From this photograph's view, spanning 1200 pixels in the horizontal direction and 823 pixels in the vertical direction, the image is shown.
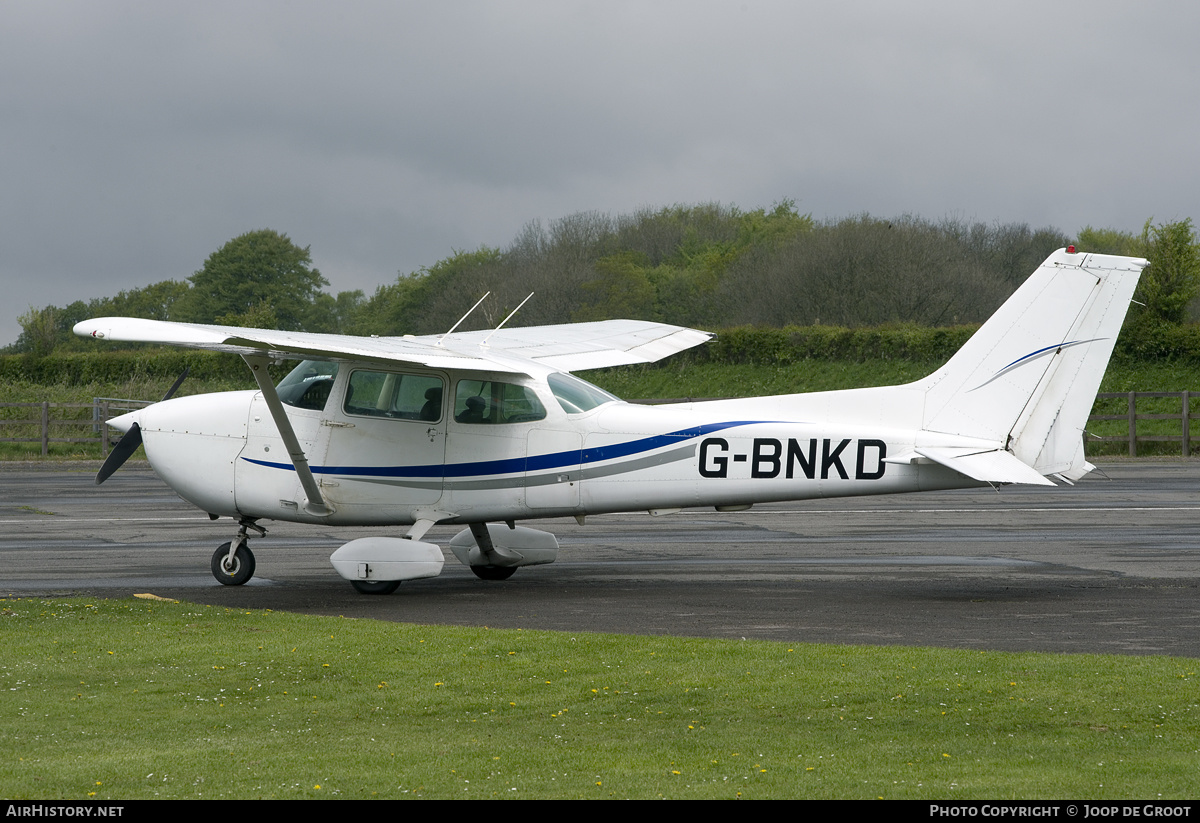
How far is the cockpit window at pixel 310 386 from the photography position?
498 inches

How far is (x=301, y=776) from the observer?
18.8ft

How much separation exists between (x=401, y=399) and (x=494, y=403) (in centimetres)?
99

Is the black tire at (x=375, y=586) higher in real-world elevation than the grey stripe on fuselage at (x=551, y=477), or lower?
lower

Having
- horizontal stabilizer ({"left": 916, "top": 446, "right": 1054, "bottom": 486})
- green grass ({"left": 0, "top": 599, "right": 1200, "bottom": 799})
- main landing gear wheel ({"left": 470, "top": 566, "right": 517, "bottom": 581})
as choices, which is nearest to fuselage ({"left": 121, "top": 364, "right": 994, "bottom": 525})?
horizontal stabilizer ({"left": 916, "top": 446, "right": 1054, "bottom": 486})

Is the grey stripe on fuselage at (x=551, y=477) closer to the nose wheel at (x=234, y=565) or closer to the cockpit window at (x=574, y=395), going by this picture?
the cockpit window at (x=574, y=395)

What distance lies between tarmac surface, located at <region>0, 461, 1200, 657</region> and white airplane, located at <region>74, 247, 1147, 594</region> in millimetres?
909

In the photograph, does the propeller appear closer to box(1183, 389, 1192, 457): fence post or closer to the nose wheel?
the nose wheel

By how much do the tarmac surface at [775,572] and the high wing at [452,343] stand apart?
8.08 feet

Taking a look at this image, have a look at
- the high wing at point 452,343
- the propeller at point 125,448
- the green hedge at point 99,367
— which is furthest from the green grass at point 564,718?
the green hedge at point 99,367

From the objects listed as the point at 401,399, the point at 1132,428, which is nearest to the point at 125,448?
the point at 401,399

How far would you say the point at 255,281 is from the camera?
2539 inches

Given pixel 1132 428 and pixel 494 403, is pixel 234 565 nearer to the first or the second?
pixel 494 403

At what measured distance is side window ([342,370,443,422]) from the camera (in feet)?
40.9
